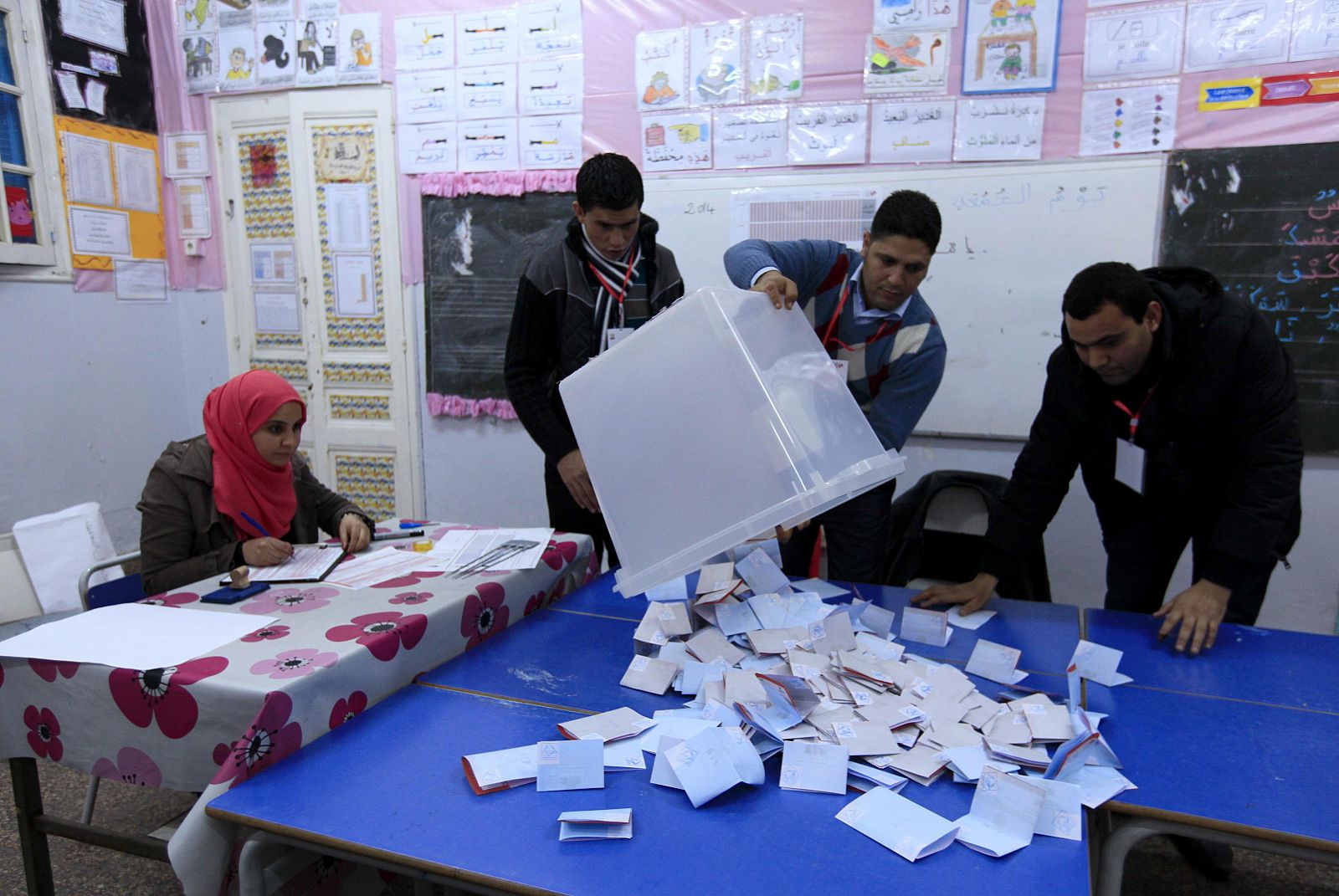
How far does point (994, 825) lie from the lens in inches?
38.3

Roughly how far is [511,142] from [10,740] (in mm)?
2585

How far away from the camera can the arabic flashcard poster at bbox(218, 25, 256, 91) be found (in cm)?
360

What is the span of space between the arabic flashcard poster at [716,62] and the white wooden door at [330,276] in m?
1.31

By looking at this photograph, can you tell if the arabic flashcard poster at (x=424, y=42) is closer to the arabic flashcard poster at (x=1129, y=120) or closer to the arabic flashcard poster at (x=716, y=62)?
the arabic flashcard poster at (x=716, y=62)

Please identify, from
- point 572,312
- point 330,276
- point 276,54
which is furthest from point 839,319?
point 276,54

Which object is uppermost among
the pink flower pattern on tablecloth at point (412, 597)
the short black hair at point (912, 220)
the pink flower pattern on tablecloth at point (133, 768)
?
the short black hair at point (912, 220)

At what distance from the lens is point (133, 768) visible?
4.08 ft

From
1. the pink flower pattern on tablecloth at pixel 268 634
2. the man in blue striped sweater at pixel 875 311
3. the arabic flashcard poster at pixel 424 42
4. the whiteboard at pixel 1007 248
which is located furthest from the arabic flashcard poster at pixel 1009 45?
the pink flower pattern on tablecloth at pixel 268 634

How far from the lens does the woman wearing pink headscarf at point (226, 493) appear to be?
1745 mm

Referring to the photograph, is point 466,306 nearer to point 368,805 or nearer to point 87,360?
point 87,360

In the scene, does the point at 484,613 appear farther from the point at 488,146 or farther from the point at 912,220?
the point at 488,146

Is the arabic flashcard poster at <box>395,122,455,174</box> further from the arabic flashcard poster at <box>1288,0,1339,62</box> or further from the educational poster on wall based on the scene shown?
the arabic flashcard poster at <box>1288,0,1339,62</box>

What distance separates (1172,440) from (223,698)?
1757mm

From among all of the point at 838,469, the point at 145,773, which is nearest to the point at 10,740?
the point at 145,773
